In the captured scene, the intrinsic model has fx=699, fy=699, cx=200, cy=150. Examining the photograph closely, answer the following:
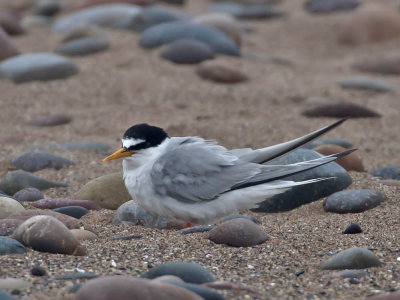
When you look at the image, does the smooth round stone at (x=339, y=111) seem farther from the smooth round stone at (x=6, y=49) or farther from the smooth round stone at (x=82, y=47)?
the smooth round stone at (x=6, y=49)

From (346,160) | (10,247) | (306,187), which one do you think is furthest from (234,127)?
(10,247)

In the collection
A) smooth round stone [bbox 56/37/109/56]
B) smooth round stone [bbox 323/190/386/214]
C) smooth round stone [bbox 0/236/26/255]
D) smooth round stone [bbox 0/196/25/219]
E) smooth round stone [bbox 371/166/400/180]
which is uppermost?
smooth round stone [bbox 56/37/109/56]

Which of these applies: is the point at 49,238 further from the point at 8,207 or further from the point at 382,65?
the point at 382,65

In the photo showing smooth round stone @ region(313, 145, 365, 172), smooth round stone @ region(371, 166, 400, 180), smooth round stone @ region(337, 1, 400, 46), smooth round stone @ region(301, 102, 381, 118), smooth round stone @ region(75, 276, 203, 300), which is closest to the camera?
smooth round stone @ region(75, 276, 203, 300)

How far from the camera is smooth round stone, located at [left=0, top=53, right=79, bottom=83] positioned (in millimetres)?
7254

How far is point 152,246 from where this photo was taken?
11.9 ft

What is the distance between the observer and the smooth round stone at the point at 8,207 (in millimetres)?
3973

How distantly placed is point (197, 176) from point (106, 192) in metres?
0.81

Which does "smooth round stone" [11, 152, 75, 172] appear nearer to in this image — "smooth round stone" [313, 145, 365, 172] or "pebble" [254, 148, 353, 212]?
"pebble" [254, 148, 353, 212]

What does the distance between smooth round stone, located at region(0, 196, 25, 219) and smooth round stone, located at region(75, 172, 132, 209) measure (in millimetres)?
625

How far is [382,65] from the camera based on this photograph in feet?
27.6

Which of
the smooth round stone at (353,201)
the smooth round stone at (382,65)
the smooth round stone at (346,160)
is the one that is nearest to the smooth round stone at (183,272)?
the smooth round stone at (353,201)

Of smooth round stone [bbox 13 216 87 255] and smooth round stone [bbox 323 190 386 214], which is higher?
smooth round stone [bbox 13 216 87 255]

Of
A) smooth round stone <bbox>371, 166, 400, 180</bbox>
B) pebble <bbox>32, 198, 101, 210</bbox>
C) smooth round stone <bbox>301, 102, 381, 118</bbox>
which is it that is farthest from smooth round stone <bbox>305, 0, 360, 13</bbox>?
pebble <bbox>32, 198, 101, 210</bbox>
